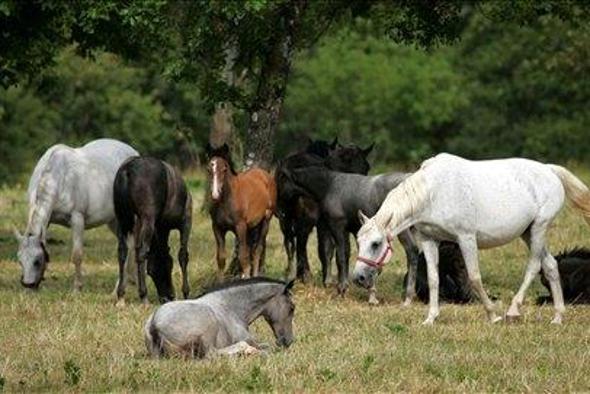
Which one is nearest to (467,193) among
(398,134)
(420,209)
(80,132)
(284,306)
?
(420,209)

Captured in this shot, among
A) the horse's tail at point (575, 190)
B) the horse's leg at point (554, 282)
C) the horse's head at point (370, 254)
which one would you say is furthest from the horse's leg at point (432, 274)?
the horse's tail at point (575, 190)

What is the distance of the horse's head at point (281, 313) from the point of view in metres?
14.4

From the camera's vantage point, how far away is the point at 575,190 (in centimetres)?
1823

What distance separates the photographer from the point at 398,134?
82.9 metres

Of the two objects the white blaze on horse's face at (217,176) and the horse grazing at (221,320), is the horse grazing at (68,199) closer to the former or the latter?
the white blaze on horse's face at (217,176)

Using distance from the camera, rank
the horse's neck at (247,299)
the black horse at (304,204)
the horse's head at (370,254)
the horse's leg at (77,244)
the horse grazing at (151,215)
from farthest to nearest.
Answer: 1. the black horse at (304,204)
2. the horse's leg at (77,244)
3. the horse grazing at (151,215)
4. the horse's head at (370,254)
5. the horse's neck at (247,299)

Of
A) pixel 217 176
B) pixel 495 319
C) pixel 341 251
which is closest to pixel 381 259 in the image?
pixel 495 319

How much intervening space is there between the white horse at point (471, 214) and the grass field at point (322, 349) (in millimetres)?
565

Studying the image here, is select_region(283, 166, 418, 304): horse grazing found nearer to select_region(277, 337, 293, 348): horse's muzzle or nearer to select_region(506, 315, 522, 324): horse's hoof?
select_region(506, 315, 522, 324): horse's hoof

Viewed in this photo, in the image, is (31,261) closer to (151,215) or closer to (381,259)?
(151,215)

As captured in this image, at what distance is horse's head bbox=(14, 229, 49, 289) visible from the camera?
67.5 feet

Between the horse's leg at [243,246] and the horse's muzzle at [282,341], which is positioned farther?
the horse's leg at [243,246]

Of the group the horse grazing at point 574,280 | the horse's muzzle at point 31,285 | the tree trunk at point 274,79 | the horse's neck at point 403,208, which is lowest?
the horse's muzzle at point 31,285

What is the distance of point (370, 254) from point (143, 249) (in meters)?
3.78
